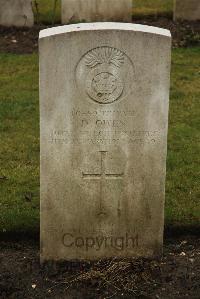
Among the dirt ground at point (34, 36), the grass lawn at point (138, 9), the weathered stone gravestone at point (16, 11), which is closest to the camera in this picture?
the dirt ground at point (34, 36)

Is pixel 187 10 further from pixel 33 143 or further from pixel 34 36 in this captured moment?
pixel 33 143

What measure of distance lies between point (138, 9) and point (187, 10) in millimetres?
1212

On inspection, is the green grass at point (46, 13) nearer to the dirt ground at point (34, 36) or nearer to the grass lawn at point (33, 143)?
the dirt ground at point (34, 36)

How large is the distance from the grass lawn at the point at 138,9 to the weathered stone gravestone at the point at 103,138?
703 cm

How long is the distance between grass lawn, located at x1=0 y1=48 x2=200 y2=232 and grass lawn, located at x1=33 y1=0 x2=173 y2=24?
1911 millimetres

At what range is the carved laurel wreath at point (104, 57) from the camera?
450 cm

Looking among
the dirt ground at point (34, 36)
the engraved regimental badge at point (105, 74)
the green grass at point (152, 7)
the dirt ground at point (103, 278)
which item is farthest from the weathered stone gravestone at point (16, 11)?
the engraved regimental badge at point (105, 74)

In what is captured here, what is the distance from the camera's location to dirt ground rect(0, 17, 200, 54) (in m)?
10.5

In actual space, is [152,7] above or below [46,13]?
above

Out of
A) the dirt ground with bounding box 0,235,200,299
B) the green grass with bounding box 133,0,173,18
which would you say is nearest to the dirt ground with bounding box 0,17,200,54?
the green grass with bounding box 133,0,173,18

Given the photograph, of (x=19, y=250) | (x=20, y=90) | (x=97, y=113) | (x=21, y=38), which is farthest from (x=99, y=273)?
(x=21, y=38)

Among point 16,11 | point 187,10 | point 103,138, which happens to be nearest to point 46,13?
point 16,11

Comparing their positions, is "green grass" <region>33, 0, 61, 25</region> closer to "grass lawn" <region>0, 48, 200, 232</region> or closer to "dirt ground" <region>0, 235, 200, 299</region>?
"grass lawn" <region>0, 48, 200, 232</region>

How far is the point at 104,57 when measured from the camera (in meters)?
4.53
